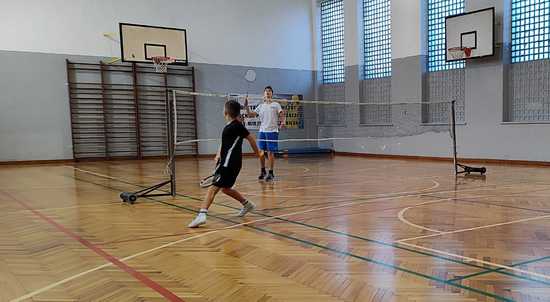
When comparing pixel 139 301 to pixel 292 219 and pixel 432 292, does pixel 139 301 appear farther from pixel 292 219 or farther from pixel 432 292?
pixel 292 219

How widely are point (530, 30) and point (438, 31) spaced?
2703 millimetres

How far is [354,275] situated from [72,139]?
42.0 ft

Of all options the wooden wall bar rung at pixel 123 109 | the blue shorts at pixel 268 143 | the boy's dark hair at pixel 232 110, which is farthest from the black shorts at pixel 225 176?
the wooden wall bar rung at pixel 123 109

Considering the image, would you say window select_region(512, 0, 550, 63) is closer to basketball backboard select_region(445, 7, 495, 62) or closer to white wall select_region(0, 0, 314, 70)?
basketball backboard select_region(445, 7, 495, 62)

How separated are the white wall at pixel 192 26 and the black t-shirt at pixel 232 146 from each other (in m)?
10.9

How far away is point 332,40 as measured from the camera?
1744cm

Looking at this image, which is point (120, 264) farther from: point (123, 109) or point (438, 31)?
point (438, 31)

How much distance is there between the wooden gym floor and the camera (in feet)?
9.39

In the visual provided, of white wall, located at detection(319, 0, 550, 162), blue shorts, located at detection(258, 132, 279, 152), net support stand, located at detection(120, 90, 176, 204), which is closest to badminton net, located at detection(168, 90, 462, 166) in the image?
white wall, located at detection(319, 0, 550, 162)

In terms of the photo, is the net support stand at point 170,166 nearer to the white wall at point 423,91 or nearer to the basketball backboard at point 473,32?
the basketball backboard at point 473,32

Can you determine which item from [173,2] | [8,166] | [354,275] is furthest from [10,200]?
[173,2]

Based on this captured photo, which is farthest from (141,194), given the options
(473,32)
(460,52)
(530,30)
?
(530,30)

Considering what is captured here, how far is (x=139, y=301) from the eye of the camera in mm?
2699

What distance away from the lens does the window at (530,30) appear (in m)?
11.0
